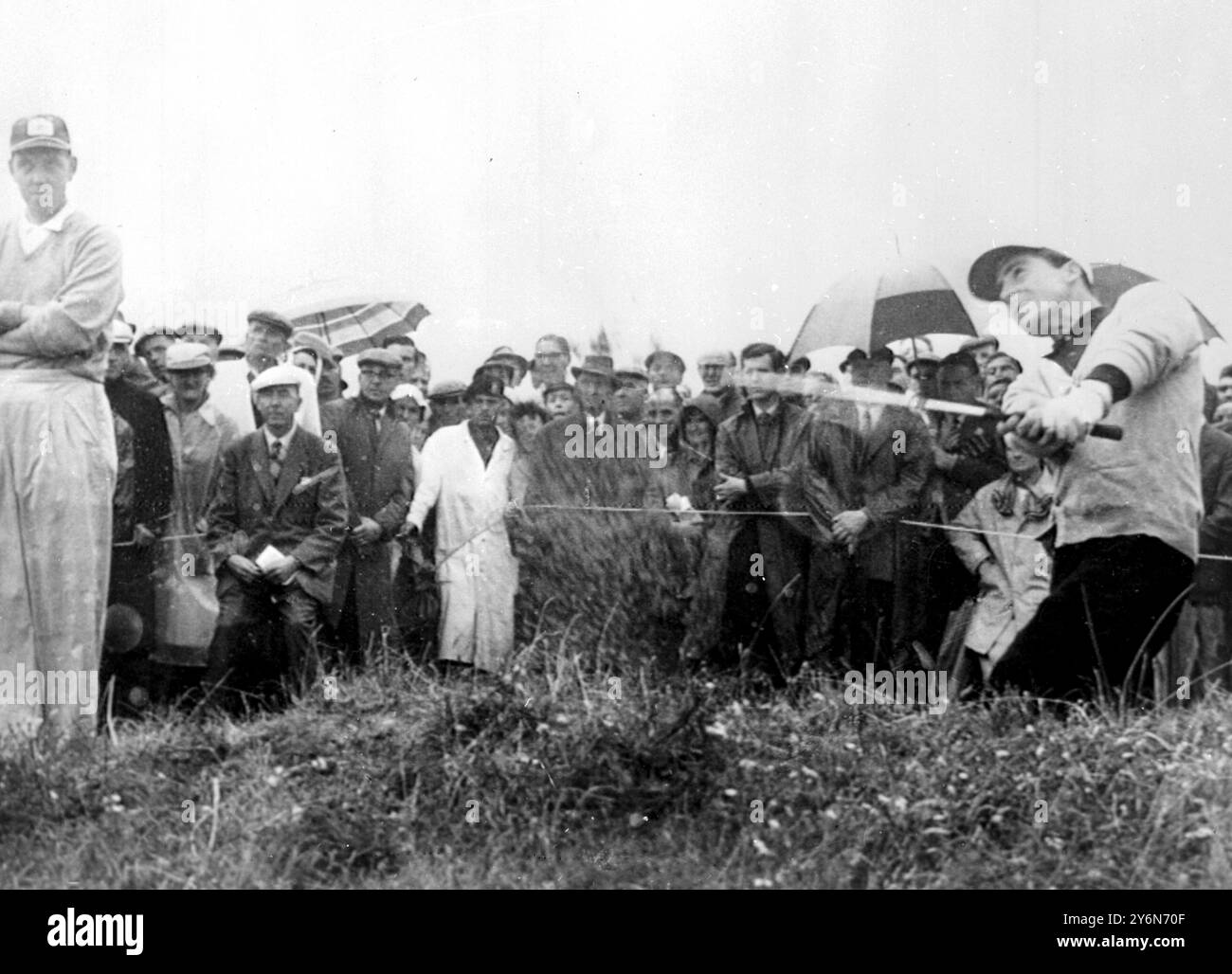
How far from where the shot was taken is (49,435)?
19.2 ft

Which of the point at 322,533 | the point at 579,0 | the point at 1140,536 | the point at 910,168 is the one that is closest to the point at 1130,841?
the point at 1140,536

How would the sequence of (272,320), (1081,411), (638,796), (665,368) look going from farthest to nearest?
(272,320) < (665,368) < (1081,411) < (638,796)

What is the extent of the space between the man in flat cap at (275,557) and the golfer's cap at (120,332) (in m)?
0.52

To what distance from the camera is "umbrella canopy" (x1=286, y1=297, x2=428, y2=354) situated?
588cm

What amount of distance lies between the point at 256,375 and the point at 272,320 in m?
0.20

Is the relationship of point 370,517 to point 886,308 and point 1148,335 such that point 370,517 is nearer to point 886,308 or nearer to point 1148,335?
point 886,308

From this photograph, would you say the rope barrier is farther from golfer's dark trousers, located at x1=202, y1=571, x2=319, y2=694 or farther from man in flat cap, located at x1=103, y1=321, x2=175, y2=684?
man in flat cap, located at x1=103, y1=321, x2=175, y2=684

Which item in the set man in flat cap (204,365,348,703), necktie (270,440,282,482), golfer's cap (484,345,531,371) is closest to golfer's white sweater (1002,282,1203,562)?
golfer's cap (484,345,531,371)

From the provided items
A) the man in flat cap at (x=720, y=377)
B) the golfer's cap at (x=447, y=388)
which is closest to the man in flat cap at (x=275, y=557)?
the golfer's cap at (x=447, y=388)

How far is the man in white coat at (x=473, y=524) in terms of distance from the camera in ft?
19.3

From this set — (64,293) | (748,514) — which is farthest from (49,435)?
(748,514)

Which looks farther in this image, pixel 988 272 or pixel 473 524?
pixel 473 524

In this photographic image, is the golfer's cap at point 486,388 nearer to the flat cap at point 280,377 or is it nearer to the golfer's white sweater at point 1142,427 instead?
the flat cap at point 280,377
